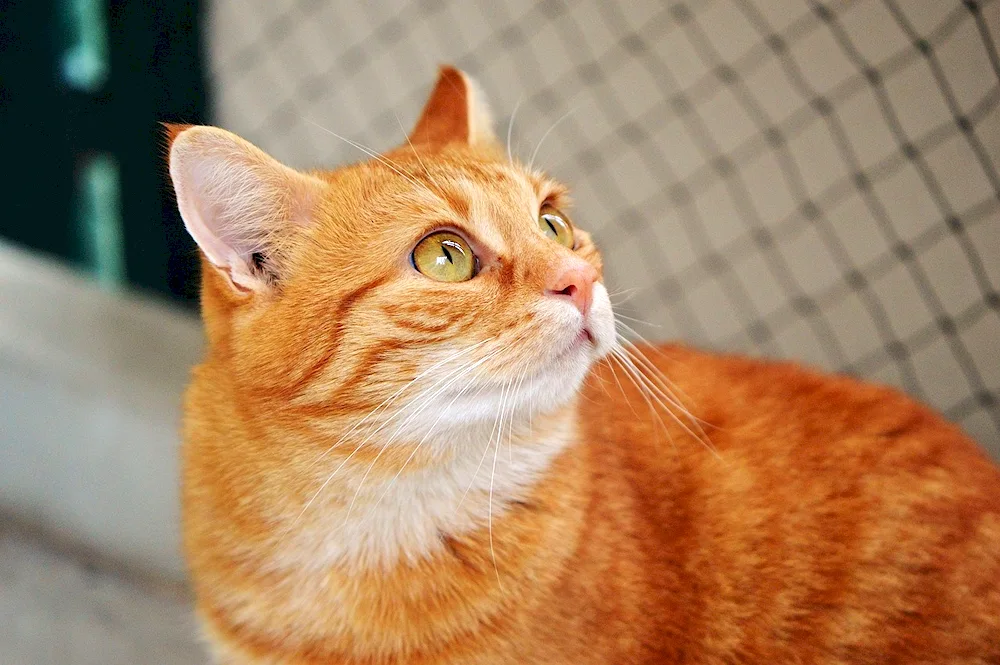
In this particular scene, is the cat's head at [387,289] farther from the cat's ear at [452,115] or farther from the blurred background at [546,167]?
the blurred background at [546,167]

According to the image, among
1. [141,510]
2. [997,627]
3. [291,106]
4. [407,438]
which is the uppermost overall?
[291,106]

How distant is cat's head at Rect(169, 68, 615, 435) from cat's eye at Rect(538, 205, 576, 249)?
0.04 m

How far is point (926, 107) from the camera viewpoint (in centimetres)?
185

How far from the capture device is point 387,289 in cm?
101

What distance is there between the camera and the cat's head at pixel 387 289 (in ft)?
3.13

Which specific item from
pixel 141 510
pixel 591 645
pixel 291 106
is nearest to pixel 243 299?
pixel 591 645

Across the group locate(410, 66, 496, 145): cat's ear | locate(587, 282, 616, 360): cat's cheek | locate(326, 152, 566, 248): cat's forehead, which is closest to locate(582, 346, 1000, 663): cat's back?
locate(587, 282, 616, 360): cat's cheek

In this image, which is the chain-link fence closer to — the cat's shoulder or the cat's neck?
the cat's shoulder

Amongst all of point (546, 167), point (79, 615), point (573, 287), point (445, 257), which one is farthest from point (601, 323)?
point (79, 615)

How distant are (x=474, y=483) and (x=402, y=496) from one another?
9 centimetres

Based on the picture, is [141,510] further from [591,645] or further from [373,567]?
[591,645]

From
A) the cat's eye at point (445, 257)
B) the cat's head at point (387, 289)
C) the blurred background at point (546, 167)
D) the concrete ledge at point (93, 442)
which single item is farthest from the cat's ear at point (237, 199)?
the concrete ledge at point (93, 442)

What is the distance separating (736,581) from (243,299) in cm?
73

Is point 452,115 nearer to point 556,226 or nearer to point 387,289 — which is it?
point 556,226
